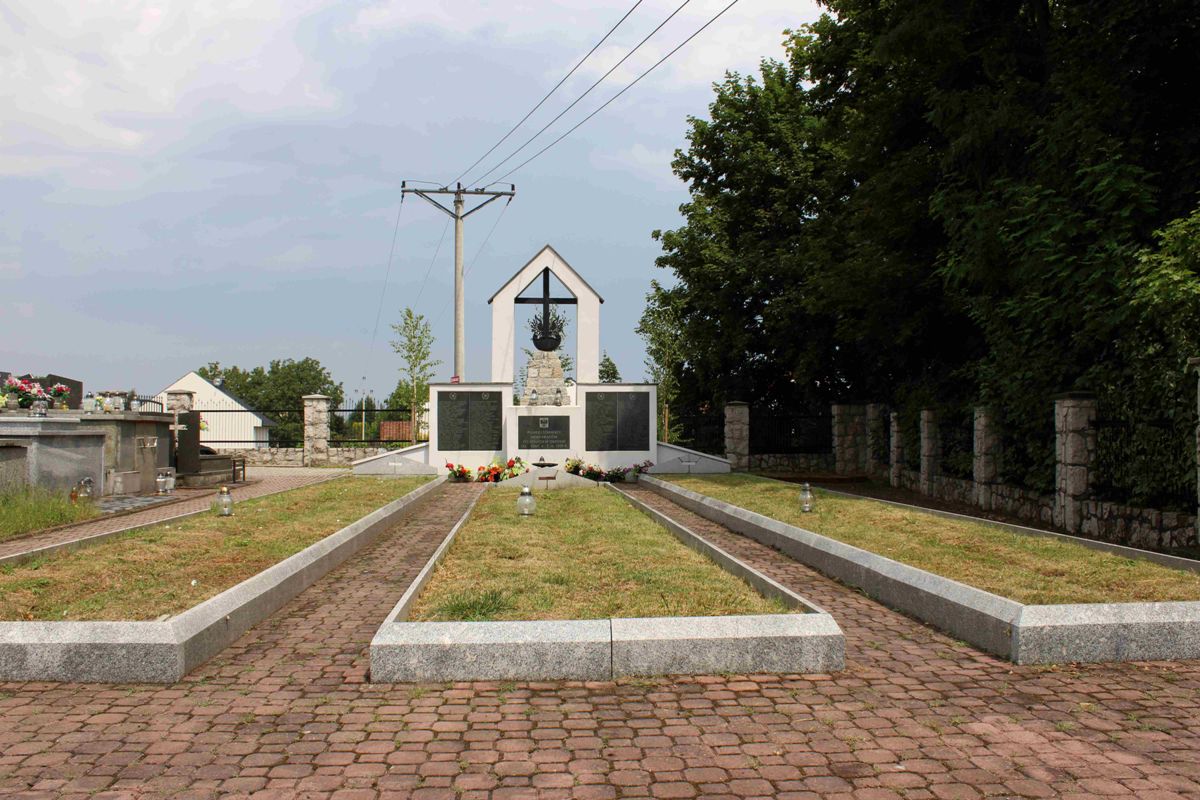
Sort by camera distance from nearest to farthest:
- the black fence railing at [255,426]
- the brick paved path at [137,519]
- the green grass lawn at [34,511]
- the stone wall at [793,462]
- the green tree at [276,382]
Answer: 1. the brick paved path at [137,519]
2. the green grass lawn at [34,511]
3. the stone wall at [793,462]
4. the black fence railing at [255,426]
5. the green tree at [276,382]

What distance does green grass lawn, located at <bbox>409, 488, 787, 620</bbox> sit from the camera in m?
6.50

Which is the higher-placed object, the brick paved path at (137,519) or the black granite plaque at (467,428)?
the black granite plaque at (467,428)

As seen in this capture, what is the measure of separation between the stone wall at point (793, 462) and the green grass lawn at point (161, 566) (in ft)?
55.1

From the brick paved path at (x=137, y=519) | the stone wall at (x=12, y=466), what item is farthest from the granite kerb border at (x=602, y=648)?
the stone wall at (x=12, y=466)

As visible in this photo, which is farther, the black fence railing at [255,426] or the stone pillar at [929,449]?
the black fence railing at [255,426]

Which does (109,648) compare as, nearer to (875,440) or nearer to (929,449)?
(929,449)

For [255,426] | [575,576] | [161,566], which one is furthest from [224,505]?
[255,426]

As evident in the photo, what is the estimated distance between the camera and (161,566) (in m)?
8.14

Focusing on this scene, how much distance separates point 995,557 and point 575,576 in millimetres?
4326

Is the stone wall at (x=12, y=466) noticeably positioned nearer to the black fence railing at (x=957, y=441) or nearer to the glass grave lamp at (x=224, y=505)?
the glass grave lamp at (x=224, y=505)

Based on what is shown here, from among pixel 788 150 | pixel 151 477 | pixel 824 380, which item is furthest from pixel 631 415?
pixel 151 477

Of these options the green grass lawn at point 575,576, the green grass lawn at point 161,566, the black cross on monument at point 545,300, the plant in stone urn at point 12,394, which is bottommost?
the green grass lawn at point 575,576

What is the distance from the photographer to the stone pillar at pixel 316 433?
99.1 feet

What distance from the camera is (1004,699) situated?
505 cm
